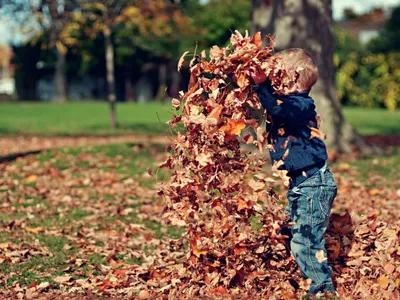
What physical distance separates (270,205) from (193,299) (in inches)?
32.8

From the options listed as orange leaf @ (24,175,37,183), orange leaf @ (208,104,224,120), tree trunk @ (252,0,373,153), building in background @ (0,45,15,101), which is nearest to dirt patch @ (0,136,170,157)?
tree trunk @ (252,0,373,153)

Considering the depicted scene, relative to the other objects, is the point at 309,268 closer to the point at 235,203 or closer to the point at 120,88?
the point at 235,203

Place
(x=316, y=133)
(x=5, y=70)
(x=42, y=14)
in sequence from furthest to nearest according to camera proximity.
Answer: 1. (x=5, y=70)
2. (x=42, y=14)
3. (x=316, y=133)

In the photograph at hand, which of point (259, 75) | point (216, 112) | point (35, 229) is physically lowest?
point (35, 229)

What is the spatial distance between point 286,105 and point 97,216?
12.1 ft

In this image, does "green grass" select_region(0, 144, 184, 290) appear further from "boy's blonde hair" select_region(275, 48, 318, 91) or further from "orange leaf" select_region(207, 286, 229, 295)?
"boy's blonde hair" select_region(275, 48, 318, 91)

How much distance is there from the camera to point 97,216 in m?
7.04

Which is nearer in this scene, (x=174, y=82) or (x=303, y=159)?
(x=303, y=159)

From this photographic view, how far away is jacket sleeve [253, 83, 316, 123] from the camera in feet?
12.9

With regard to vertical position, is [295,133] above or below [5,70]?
above

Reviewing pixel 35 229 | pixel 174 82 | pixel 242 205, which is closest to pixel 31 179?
pixel 35 229

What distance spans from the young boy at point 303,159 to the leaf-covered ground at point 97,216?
0.50 meters

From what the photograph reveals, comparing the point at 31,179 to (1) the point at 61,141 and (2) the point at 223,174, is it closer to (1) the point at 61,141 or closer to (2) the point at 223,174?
(2) the point at 223,174

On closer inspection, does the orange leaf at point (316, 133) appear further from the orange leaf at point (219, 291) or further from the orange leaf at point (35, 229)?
the orange leaf at point (35, 229)
